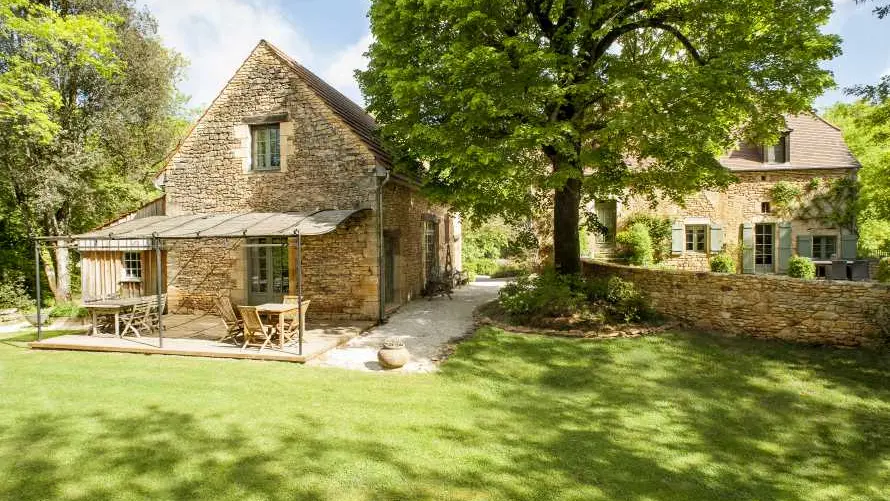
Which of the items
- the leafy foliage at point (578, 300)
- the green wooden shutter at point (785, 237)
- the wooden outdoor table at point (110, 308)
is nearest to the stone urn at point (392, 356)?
the leafy foliage at point (578, 300)

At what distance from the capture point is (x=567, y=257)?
1094cm

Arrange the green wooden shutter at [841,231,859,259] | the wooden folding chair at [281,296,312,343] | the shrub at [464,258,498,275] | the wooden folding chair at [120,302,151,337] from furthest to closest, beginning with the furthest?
the shrub at [464,258,498,275] < the green wooden shutter at [841,231,859,259] < the wooden folding chair at [120,302,151,337] < the wooden folding chair at [281,296,312,343]

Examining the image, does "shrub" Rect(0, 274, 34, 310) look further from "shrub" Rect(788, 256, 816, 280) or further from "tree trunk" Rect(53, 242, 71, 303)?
"shrub" Rect(788, 256, 816, 280)

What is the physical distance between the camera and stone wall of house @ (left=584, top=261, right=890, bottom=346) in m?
8.00

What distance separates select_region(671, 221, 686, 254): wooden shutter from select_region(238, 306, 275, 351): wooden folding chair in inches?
637

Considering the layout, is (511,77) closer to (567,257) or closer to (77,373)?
(567,257)

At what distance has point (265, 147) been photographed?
39.9ft

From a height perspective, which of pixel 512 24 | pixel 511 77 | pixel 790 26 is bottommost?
pixel 511 77

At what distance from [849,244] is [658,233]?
22.7 feet

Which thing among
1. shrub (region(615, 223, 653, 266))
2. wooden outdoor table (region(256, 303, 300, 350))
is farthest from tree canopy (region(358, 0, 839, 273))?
shrub (region(615, 223, 653, 266))

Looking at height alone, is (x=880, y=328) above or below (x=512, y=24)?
below

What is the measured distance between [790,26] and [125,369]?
1370 centimetres

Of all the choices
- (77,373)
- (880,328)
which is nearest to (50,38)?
Result: (77,373)

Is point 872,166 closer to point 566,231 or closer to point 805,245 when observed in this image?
point 805,245
